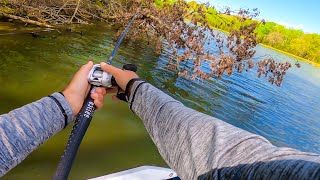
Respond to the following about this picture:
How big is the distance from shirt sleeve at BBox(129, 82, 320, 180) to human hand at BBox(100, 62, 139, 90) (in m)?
0.31

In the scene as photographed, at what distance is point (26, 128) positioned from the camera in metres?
1.21

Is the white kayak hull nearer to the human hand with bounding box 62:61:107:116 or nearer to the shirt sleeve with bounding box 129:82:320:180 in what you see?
the human hand with bounding box 62:61:107:116

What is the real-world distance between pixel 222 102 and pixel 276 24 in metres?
101

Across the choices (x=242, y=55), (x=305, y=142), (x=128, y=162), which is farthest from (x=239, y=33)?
(x=128, y=162)

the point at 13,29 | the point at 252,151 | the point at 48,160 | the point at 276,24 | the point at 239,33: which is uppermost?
the point at 276,24

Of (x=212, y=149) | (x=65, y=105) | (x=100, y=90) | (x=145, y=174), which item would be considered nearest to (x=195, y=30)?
(x=145, y=174)

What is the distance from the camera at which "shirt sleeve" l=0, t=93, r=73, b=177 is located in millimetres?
1114

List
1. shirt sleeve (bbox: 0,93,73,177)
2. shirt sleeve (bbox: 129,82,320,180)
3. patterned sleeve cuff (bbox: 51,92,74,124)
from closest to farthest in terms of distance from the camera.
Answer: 1. shirt sleeve (bbox: 129,82,320,180)
2. shirt sleeve (bbox: 0,93,73,177)
3. patterned sleeve cuff (bbox: 51,92,74,124)

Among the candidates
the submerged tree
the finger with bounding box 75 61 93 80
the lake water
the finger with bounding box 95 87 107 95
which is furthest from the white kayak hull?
the submerged tree

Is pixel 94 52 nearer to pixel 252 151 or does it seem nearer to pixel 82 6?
pixel 82 6

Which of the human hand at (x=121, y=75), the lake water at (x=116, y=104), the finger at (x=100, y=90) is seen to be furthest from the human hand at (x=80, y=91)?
the lake water at (x=116, y=104)

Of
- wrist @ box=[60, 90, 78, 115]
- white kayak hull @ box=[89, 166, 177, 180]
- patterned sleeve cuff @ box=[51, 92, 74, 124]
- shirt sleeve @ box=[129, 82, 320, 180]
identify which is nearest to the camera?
shirt sleeve @ box=[129, 82, 320, 180]

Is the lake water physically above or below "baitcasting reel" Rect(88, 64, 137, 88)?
below

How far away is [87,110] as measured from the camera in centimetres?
168
